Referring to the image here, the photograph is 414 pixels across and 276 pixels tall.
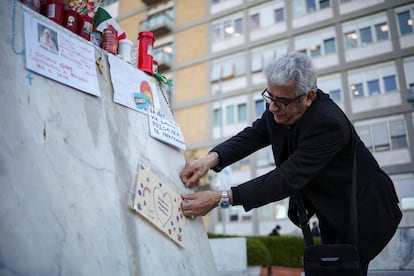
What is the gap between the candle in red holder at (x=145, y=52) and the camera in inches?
84.0

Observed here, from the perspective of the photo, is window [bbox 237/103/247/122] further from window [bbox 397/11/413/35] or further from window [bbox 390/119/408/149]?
window [bbox 397/11/413/35]

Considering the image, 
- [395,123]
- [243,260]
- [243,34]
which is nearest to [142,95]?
[243,260]

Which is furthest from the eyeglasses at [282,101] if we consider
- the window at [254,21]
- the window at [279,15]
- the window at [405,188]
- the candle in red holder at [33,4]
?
the window at [254,21]

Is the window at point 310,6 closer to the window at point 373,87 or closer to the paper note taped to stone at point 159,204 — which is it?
the window at point 373,87

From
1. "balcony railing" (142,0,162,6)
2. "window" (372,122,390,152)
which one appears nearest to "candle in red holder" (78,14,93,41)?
"window" (372,122,390,152)

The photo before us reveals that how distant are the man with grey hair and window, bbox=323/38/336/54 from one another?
18.0 metres

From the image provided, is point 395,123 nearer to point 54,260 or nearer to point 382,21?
point 382,21

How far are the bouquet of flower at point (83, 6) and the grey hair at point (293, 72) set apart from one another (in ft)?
3.22

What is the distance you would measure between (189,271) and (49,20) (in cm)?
128

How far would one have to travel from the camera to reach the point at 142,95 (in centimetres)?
201

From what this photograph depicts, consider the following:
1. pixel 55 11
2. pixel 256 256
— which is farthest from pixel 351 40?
pixel 55 11

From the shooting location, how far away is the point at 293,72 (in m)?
1.77

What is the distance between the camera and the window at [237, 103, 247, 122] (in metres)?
20.2

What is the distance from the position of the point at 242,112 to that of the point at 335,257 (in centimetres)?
1885
